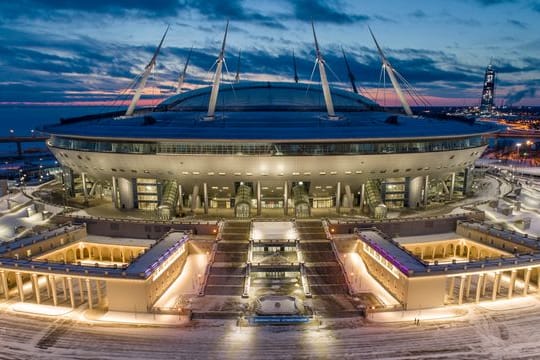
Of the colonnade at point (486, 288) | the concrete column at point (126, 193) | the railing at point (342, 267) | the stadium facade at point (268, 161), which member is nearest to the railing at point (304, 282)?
the railing at point (342, 267)

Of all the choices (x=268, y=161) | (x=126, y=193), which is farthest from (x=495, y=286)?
(x=126, y=193)

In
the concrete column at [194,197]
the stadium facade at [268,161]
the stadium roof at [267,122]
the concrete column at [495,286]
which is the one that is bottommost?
the concrete column at [495,286]

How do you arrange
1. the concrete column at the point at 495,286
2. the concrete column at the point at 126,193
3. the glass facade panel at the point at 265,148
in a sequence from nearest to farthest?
the concrete column at the point at 495,286
the glass facade panel at the point at 265,148
the concrete column at the point at 126,193

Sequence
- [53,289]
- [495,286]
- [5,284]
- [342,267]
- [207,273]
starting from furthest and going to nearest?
[342,267], [207,273], [5,284], [495,286], [53,289]

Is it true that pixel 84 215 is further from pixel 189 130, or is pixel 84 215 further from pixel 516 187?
pixel 516 187

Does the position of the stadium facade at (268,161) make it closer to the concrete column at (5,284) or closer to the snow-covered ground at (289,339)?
the concrete column at (5,284)

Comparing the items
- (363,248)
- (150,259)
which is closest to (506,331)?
(363,248)

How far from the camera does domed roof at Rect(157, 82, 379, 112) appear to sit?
64.9 meters

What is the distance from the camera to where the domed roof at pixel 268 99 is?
213 ft

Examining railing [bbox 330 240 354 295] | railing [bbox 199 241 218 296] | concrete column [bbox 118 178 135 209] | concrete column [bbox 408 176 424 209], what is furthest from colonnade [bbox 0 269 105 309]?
concrete column [bbox 408 176 424 209]

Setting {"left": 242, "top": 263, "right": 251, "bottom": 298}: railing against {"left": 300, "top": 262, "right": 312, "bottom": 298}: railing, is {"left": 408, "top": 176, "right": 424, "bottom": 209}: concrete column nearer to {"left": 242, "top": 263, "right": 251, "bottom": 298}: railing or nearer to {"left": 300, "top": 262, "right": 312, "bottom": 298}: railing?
{"left": 300, "top": 262, "right": 312, "bottom": 298}: railing

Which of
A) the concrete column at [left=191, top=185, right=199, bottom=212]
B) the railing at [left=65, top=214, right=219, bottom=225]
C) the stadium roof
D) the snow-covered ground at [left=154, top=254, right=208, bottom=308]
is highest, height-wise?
the stadium roof

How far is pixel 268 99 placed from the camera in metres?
66.2

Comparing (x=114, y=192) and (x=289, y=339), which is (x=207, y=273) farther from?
(x=114, y=192)
